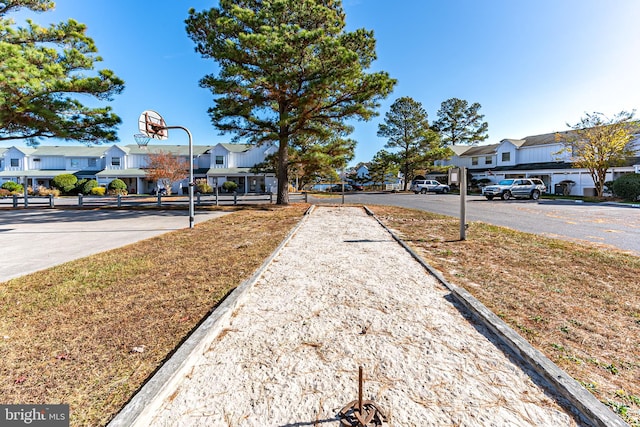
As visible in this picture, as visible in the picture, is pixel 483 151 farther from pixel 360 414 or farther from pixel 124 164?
pixel 124 164

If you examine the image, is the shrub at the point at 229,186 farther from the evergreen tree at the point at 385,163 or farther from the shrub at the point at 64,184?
the evergreen tree at the point at 385,163

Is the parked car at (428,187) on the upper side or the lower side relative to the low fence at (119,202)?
upper

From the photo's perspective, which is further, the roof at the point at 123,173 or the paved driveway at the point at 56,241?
the roof at the point at 123,173

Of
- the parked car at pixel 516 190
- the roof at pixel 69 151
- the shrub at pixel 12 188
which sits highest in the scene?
the roof at pixel 69 151

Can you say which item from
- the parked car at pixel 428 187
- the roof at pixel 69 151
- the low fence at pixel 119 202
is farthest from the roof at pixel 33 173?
the parked car at pixel 428 187

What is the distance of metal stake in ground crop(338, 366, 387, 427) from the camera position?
5.68 ft

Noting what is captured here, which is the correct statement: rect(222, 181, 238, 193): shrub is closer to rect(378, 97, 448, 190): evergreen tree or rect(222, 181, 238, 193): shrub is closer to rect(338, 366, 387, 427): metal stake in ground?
rect(378, 97, 448, 190): evergreen tree

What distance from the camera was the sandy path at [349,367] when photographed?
1892 mm

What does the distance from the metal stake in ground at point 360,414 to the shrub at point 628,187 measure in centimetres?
2793

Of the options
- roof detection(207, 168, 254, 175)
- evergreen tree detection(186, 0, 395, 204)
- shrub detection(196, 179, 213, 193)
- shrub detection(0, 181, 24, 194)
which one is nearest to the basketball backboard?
evergreen tree detection(186, 0, 395, 204)

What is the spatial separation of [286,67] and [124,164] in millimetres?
35138

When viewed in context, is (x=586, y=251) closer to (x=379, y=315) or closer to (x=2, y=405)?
(x=379, y=315)

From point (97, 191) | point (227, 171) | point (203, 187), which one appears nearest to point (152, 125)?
point (203, 187)

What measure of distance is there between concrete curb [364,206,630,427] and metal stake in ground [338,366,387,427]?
1.32 metres
